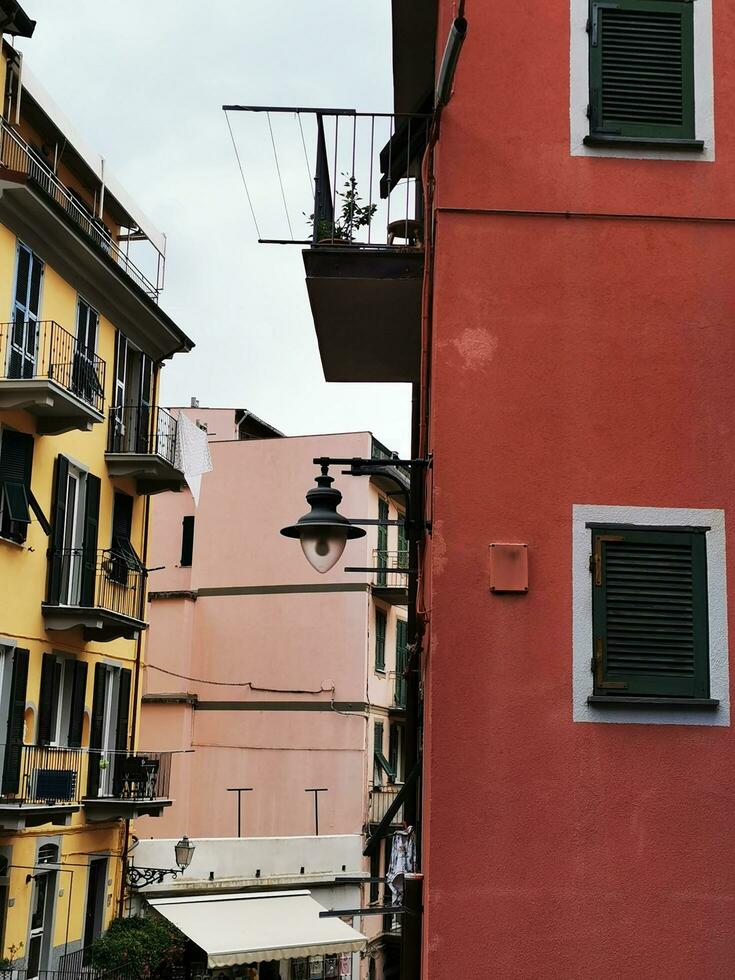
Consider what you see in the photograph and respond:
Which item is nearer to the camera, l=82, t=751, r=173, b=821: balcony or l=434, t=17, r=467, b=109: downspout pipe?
l=434, t=17, r=467, b=109: downspout pipe

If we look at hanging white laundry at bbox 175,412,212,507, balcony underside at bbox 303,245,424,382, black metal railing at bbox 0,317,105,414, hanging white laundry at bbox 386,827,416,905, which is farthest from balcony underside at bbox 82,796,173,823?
balcony underside at bbox 303,245,424,382

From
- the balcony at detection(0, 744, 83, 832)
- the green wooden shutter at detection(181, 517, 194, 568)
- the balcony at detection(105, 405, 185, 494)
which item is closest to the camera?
the balcony at detection(0, 744, 83, 832)

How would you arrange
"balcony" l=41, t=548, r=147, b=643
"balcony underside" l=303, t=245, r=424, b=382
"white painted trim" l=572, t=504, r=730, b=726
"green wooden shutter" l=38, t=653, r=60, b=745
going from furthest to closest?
"balcony" l=41, t=548, r=147, b=643 → "green wooden shutter" l=38, t=653, r=60, b=745 → "balcony underside" l=303, t=245, r=424, b=382 → "white painted trim" l=572, t=504, r=730, b=726

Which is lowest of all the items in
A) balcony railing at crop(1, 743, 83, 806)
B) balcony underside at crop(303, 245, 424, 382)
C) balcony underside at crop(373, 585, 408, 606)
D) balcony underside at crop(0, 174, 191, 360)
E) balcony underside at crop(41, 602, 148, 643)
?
balcony railing at crop(1, 743, 83, 806)

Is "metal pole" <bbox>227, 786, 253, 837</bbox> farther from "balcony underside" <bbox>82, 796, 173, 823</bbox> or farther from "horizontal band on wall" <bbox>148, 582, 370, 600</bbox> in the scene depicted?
"balcony underside" <bbox>82, 796, 173, 823</bbox>

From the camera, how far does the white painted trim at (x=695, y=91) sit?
800 cm

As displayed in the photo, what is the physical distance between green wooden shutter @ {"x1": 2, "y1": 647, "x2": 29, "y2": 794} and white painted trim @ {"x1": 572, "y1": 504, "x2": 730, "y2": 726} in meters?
16.1

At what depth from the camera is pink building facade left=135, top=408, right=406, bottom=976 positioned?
37625 mm

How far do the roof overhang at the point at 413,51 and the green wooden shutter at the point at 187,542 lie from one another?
29545 mm

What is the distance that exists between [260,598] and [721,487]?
107 ft

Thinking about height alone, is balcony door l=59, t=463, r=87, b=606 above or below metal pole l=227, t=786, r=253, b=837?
above

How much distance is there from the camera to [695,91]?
8078 millimetres

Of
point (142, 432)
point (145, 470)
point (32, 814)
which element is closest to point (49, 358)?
point (145, 470)

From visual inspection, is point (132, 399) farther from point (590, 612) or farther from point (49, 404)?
point (590, 612)
